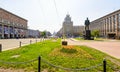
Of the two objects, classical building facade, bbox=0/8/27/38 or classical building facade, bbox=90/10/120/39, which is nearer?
classical building facade, bbox=0/8/27/38

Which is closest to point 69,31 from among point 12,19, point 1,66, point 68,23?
point 68,23

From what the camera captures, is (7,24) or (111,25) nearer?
(7,24)

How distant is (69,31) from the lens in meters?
151

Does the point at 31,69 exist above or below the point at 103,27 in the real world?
below

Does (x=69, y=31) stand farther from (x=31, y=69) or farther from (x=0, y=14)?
(x=31, y=69)

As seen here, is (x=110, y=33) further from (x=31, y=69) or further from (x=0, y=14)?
(x=31, y=69)

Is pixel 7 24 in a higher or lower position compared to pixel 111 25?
lower

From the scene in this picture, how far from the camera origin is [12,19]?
313 feet

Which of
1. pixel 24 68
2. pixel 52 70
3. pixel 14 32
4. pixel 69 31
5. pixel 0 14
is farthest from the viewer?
pixel 69 31

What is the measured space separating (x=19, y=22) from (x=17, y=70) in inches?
4174

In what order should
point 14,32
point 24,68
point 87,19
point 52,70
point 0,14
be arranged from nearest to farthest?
point 52,70 → point 24,68 → point 87,19 → point 0,14 → point 14,32

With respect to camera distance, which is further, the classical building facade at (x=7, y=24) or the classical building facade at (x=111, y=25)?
the classical building facade at (x=111, y=25)

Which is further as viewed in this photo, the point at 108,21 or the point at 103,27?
the point at 103,27

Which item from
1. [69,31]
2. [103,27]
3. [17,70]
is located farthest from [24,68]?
[69,31]
